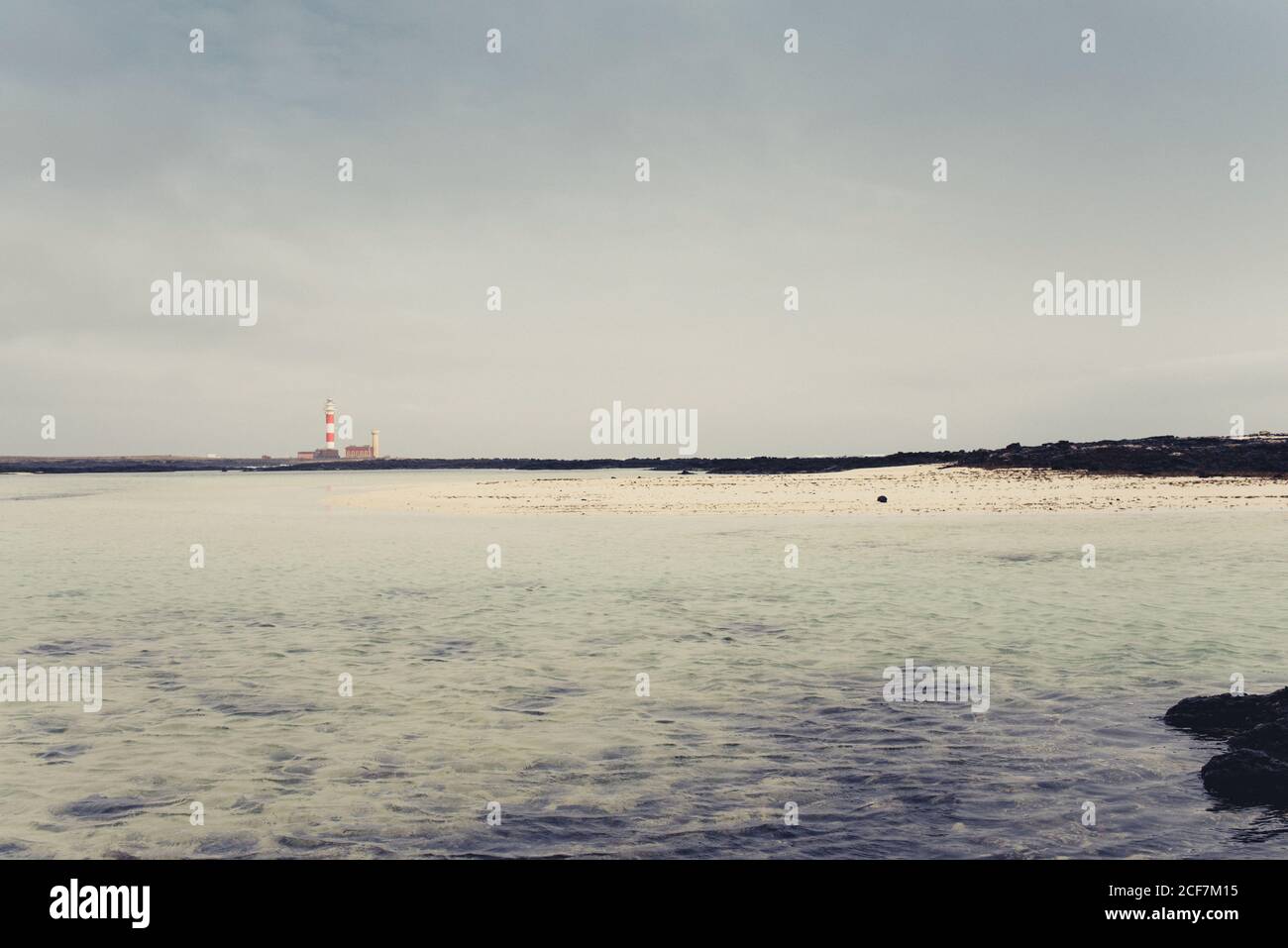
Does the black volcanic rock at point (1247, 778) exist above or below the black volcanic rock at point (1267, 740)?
below

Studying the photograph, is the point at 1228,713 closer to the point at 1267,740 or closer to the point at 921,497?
the point at 1267,740

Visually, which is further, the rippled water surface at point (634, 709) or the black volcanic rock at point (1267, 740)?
the black volcanic rock at point (1267, 740)

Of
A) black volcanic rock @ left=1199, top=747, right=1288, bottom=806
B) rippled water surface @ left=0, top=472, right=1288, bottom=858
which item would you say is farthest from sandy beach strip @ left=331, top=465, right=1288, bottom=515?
black volcanic rock @ left=1199, top=747, right=1288, bottom=806

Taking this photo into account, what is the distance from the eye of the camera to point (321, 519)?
167ft

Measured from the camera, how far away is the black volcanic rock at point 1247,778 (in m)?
8.16

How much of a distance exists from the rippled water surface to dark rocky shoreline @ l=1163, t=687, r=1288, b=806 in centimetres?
29

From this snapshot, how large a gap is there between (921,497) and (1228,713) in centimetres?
4675

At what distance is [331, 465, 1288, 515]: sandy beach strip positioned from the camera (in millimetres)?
48250

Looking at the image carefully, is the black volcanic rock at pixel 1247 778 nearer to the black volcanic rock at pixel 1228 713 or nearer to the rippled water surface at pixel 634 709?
the rippled water surface at pixel 634 709

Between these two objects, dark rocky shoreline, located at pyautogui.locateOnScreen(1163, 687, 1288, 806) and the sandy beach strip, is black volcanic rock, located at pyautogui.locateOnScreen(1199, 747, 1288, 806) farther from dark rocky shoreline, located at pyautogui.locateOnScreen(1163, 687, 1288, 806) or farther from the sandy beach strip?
the sandy beach strip

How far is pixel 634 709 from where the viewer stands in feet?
38.5
